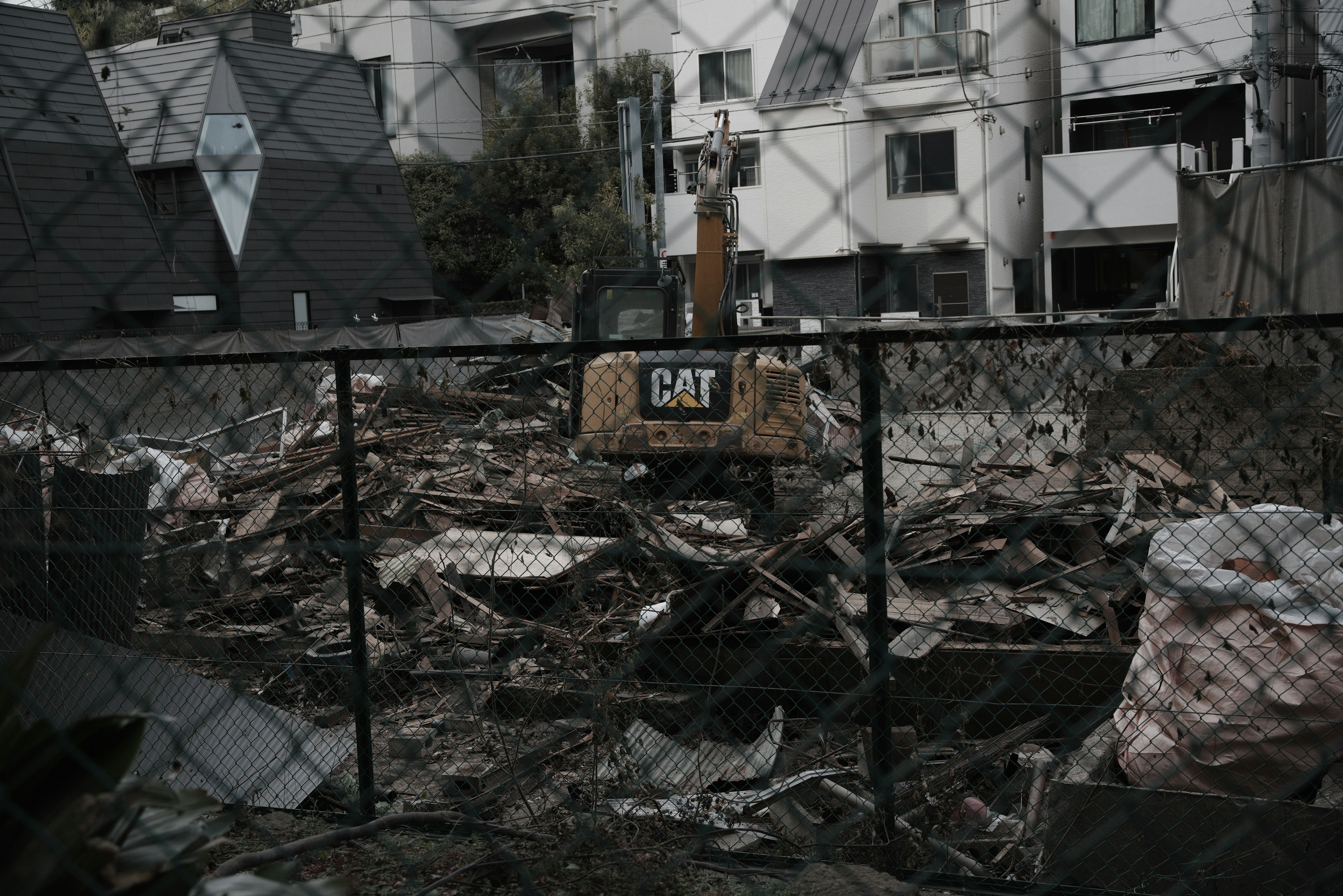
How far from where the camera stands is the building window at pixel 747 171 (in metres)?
6.34

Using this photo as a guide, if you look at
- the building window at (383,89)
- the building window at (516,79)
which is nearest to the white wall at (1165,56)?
the building window at (516,79)

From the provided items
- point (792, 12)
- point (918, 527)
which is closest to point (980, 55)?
point (792, 12)

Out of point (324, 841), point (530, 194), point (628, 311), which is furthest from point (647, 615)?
point (628, 311)

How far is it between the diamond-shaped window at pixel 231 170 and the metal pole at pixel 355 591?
1.62 meters

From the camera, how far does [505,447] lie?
716cm

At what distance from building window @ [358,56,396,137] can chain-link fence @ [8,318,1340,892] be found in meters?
0.77

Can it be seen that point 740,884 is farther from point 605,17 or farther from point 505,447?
point 505,447

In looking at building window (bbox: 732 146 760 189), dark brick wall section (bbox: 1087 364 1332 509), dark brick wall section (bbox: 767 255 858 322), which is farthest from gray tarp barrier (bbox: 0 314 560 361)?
dark brick wall section (bbox: 1087 364 1332 509)

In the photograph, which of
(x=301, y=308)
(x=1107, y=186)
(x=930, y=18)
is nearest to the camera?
(x=1107, y=186)

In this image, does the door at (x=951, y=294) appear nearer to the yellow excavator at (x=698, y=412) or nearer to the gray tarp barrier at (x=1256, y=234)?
the gray tarp barrier at (x=1256, y=234)

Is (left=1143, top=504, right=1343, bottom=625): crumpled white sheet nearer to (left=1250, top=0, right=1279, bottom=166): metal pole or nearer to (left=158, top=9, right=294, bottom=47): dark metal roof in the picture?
(left=1250, top=0, right=1279, bottom=166): metal pole

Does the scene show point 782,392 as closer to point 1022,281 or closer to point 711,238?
point 711,238

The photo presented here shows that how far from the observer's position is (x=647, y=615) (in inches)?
198

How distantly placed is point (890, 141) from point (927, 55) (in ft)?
0.56
